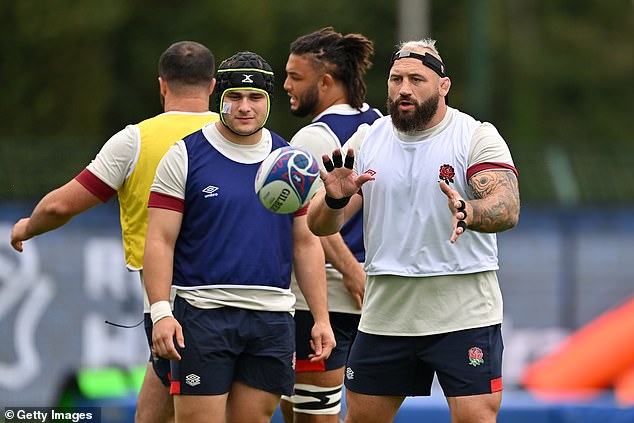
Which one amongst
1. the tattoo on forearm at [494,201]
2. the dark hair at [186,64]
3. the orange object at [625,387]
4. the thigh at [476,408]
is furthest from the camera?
the orange object at [625,387]

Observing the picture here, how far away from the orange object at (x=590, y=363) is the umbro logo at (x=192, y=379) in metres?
5.70

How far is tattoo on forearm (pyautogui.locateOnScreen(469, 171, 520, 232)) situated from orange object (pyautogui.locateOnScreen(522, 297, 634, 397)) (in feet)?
18.4

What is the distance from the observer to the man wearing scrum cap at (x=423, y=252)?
5.92 m

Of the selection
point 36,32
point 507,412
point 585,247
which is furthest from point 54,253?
point 36,32

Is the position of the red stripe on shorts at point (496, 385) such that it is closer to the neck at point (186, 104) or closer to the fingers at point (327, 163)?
the fingers at point (327, 163)

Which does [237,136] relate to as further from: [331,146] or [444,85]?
[444,85]

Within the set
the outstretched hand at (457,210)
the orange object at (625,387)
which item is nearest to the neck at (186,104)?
the outstretched hand at (457,210)

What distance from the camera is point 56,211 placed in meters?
6.54

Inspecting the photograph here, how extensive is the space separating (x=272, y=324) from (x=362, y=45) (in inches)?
79.5

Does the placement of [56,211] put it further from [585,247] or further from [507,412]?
[585,247]

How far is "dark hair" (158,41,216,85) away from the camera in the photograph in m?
6.67

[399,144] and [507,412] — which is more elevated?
[399,144]

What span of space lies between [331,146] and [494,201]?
1557 mm

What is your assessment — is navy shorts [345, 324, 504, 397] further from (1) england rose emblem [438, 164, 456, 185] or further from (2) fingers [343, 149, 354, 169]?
(2) fingers [343, 149, 354, 169]
